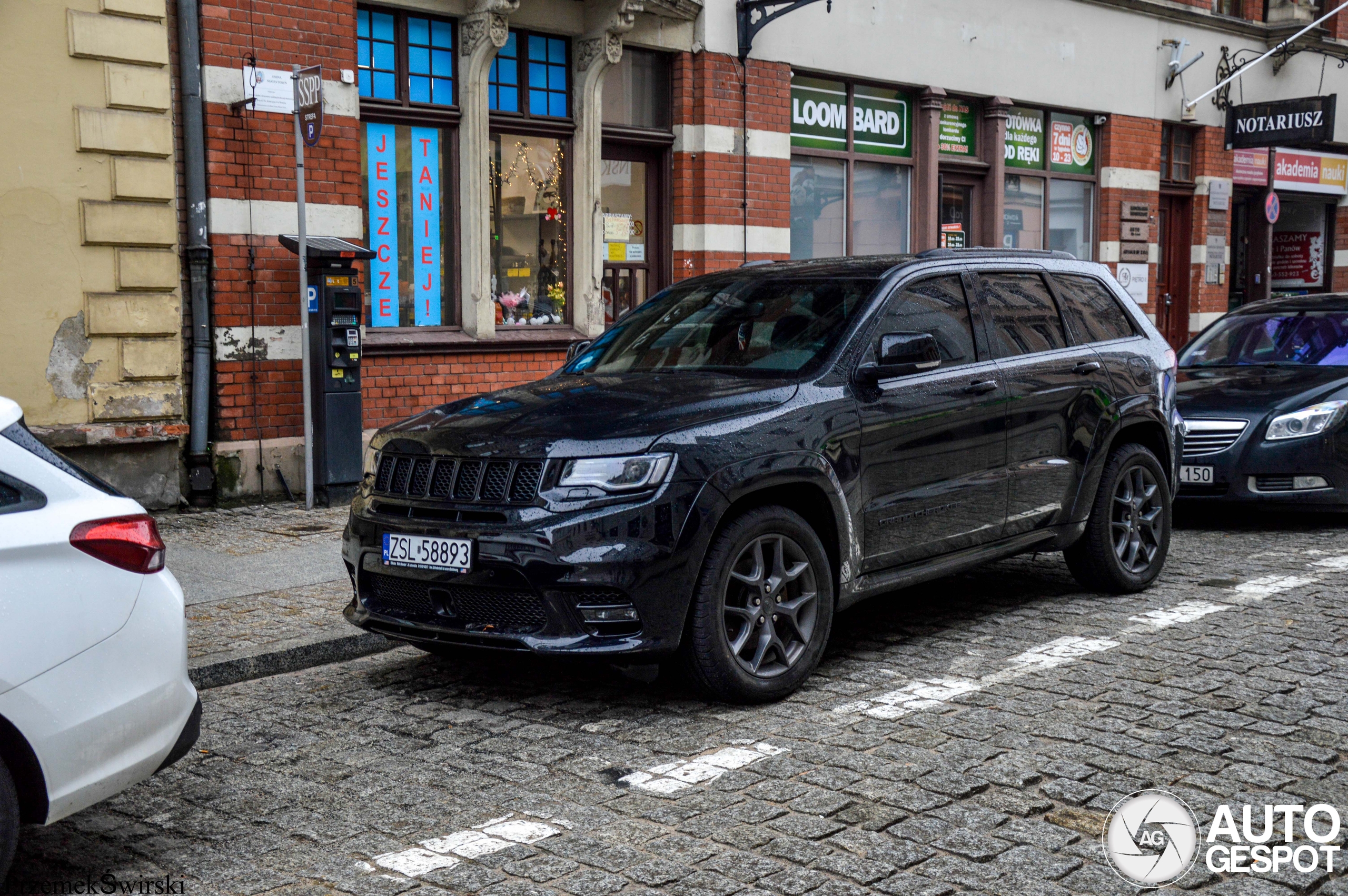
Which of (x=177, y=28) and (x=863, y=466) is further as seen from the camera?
(x=177, y=28)

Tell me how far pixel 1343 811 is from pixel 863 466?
7.28 feet

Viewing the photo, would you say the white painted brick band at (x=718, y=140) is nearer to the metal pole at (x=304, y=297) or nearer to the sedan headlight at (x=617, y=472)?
the metal pole at (x=304, y=297)

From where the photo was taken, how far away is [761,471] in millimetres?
5207

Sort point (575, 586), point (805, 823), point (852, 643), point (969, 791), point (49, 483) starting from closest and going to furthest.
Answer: point (49, 483)
point (805, 823)
point (969, 791)
point (575, 586)
point (852, 643)

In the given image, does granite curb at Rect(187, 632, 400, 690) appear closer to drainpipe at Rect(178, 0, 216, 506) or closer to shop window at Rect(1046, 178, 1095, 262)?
drainpipe at Rect(178, 0, 216, 506)

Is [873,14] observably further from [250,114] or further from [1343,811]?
[1343,811]

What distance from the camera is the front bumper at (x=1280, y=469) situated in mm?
9516

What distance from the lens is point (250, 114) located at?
34.9 feet

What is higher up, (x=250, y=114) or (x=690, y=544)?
(x=250, y=114)

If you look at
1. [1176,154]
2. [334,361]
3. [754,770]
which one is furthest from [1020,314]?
[1176,154]

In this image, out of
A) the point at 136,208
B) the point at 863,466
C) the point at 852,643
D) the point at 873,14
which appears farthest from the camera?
the point at 873,14

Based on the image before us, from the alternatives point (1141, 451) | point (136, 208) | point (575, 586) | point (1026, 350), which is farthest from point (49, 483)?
point (136, 208)

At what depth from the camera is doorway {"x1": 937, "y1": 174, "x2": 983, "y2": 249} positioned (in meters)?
17.4

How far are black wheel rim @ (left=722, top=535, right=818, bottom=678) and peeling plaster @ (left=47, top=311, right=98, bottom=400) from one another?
21.6 ft
